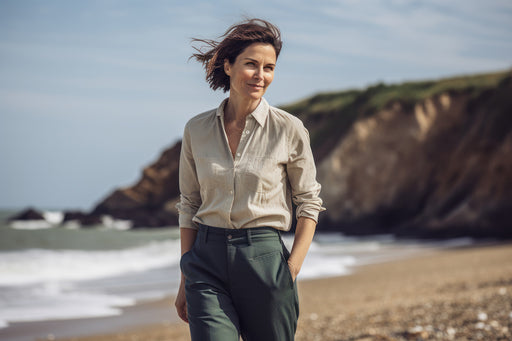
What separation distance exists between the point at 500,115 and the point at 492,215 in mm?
4773

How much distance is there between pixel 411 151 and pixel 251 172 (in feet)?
89.6


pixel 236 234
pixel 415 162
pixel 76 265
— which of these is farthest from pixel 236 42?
pixel 415 162

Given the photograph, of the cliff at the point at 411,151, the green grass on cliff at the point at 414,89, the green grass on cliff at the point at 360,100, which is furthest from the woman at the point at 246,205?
the green grass on cliff at the point at 414,89

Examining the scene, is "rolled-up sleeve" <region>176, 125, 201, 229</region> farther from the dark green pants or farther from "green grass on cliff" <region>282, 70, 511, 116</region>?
"green grass on cliff" <region>282, 70, 511, 116</region>

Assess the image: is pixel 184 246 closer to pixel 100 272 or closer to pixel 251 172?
pixel 251 172

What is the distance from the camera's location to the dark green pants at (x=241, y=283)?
7.34 ft

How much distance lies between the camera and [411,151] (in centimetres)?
2845

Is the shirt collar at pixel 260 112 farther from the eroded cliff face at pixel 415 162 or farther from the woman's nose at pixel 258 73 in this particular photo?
the eroded cliff face at pixel 415 162

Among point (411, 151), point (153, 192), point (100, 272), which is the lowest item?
point (100, 272)

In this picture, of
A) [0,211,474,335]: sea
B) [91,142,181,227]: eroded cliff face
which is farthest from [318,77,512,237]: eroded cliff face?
[91,142,181,227]: eroded cliff face

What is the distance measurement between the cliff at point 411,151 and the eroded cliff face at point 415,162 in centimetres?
5

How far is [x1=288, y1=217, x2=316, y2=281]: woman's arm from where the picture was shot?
2.29 meters

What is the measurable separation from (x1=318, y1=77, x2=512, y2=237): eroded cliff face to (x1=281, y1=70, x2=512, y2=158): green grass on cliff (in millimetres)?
462

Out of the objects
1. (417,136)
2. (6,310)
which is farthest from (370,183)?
(6,310)
